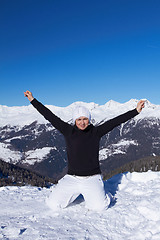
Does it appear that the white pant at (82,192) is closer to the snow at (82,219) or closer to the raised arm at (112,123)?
the snow at (82,219)

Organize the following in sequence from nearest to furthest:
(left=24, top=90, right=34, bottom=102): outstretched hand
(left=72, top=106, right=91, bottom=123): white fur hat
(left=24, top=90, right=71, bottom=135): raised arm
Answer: (left=72, top=106, right=91, bottom=123): white fur hat < (left=24, top=90, right=71, bottom=135): raised arm < (left=24, top=90, right=34, bottom=102): outstretched hand

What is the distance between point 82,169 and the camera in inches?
243

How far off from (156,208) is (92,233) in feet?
7.38

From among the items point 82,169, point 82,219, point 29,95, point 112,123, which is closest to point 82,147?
point 82,169

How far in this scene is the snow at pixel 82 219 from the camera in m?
4.72

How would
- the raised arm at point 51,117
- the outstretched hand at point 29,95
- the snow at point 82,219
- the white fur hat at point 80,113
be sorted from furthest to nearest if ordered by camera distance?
1. the outstretched hand at point 29,95
2. the raised arm at point 51,117
3. the white fur hat at point 80,113
4. the snow at point 82,219

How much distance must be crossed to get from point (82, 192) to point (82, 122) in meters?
1.95

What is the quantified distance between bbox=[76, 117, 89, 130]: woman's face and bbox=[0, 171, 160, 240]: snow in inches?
93.7

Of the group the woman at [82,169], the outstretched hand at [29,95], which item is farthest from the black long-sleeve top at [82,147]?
the outstretched hand at [29,95]

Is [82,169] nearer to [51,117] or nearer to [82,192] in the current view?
[82,192]

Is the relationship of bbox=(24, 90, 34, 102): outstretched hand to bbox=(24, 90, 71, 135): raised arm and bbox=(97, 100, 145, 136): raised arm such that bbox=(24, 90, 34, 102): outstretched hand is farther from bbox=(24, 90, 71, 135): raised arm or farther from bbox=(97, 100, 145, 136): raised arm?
bbox=(97, 100, 145, 136): raised arm

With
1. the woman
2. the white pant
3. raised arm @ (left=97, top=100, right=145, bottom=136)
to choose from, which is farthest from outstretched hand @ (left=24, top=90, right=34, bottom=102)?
the white pant

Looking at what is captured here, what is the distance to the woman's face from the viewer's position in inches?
242

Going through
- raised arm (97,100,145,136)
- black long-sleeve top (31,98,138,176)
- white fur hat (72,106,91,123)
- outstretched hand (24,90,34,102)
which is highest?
outstretched hand (24,90,34,102)
